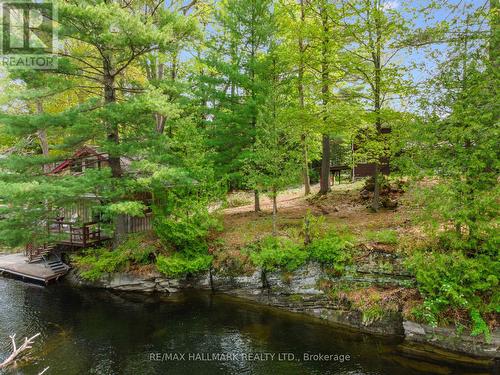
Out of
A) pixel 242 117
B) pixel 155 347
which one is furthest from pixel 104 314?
pixel 242 117

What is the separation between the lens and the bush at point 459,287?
9969 mm

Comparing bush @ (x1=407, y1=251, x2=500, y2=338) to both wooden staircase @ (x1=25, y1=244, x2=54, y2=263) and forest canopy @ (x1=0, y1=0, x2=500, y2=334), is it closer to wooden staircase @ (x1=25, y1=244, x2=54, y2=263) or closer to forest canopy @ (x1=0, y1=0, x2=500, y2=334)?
forest canopy @ (x1=0, y1=0, x2=500, y2=334)

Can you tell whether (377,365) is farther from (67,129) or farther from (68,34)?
(68,34)

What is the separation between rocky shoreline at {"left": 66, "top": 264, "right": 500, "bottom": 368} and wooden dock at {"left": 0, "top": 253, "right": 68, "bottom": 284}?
90cm

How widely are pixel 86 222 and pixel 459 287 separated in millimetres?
17867

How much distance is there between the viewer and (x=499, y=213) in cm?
1041

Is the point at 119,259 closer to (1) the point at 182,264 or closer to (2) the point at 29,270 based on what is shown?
(1) the point at 182,264

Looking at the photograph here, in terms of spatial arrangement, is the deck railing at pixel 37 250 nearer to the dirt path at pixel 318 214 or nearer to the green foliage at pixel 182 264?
the green foliage at pixel 182 264

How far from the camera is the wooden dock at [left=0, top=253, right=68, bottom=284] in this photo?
17.3m

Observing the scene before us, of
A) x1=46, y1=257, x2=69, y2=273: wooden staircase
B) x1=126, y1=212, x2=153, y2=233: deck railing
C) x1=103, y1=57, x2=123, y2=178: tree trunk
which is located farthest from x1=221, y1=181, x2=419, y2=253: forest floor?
x1=46, y1=257, x2=69, y2=273: wooden staircase

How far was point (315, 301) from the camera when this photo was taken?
13.1 metres

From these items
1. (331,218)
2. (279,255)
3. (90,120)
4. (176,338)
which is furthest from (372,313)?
(90,120)

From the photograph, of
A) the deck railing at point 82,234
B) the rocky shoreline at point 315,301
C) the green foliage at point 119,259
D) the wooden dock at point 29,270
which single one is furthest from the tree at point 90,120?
the rocky shoreline at point 315,301

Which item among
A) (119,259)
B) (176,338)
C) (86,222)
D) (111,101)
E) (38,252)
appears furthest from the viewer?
(38,252)
